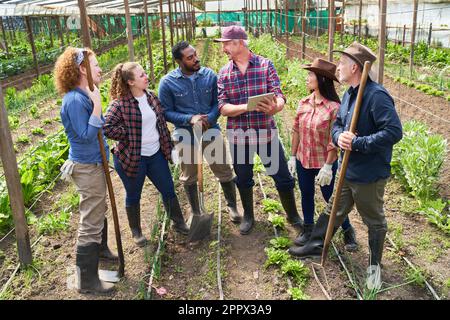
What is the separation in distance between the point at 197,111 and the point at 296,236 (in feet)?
4.94

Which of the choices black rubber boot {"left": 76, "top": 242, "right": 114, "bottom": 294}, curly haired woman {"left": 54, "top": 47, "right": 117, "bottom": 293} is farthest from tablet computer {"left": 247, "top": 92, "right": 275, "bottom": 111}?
black rubber boot {"left": 76, "top": 242, "right": 114, "bottom": 294}

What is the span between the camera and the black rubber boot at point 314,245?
11.4 feet

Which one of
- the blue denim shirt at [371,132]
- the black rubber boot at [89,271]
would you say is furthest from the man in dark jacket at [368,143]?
the black rubber boot at [89,271]

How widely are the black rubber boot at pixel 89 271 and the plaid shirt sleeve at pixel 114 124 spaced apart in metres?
0.87

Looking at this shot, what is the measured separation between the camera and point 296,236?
400 cm

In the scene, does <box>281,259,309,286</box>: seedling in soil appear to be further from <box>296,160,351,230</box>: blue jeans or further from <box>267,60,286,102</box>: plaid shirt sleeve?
<box>267,60,286,102</box>: plaid shirt sleeve

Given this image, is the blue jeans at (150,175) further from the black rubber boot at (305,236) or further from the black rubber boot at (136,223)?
the black rubber boot at (305,236)

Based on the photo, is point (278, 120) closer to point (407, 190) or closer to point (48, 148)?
point (407, 190)

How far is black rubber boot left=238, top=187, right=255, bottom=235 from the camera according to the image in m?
4.07

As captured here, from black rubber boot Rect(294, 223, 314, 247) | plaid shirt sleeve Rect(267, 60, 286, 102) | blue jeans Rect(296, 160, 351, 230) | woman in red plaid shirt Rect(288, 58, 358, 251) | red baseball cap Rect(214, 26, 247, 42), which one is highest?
red baseball cap Rect(214, 26, 247, 42)

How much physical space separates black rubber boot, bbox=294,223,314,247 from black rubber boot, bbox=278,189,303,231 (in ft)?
0.85

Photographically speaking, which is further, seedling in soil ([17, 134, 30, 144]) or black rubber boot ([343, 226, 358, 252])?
seedling in soil ([17, 134, 30, 144])

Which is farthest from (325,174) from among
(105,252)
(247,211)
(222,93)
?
(105,252)

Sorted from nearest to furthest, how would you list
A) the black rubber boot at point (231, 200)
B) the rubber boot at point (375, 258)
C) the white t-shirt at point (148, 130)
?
the rubber boot at point (375, 258) → the white t-shirt at point (148, 130) → the black rubber boot at point (231, 200)
